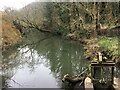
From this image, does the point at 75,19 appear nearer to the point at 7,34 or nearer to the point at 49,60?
the point at 7,34

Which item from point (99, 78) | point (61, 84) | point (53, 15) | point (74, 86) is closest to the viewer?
point (99, 78)

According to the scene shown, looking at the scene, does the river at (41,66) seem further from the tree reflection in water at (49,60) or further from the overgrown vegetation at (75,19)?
the overgrown vegetation at (75,19)

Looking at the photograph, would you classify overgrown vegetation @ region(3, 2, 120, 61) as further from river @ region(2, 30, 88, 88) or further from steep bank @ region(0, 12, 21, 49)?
river @ region(2, 30, 88, 88)

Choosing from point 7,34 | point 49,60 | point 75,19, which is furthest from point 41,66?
point 75,19

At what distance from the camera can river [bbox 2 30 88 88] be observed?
561 centimetres

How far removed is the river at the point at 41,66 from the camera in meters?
5.61

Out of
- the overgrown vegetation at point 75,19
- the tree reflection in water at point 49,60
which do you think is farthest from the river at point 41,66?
the overgrown vegetation at point 75,19

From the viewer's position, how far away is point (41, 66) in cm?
734

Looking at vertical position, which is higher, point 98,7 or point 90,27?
point 98,7

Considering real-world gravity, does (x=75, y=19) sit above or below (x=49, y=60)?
above

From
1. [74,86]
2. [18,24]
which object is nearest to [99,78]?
[74,86]

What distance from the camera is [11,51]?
925 centimetres

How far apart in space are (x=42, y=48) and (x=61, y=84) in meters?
5.32

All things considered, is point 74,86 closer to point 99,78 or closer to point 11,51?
point 99,78
